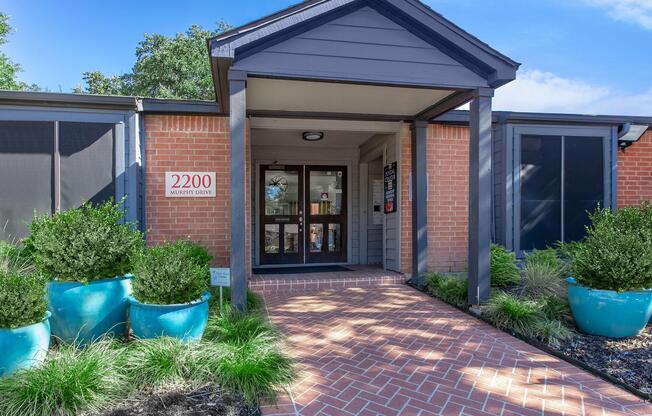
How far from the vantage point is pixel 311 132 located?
709 cm

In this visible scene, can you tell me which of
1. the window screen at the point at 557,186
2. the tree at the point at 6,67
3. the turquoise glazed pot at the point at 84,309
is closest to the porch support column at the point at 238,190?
the turquoise glazed pot at the point at 84,309

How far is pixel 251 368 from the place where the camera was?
110 inches

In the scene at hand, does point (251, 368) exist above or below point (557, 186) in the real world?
below

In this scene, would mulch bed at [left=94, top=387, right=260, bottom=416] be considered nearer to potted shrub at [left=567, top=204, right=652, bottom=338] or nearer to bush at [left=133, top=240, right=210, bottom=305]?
bush at [left=133, top=240, right=210, bottom=305]

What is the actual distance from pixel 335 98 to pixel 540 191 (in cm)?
405

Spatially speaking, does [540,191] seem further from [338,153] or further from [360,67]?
[360,67]

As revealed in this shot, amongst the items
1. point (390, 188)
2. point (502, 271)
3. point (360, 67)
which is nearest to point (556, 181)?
point (502, 271)

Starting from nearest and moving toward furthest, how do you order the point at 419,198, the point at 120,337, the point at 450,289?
the point at 120,337
the point at 450,289
the point at 419,198

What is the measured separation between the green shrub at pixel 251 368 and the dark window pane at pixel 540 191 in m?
5.40

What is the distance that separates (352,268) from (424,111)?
3.28m

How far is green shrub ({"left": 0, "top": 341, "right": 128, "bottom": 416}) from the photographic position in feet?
7.70

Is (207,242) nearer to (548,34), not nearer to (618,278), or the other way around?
(618,278)

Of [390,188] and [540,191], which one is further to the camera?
[390,188]

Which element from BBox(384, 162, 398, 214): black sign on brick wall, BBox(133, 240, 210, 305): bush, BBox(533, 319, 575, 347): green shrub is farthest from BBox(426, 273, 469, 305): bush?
BBox(133, 240, 210, 305): bush
